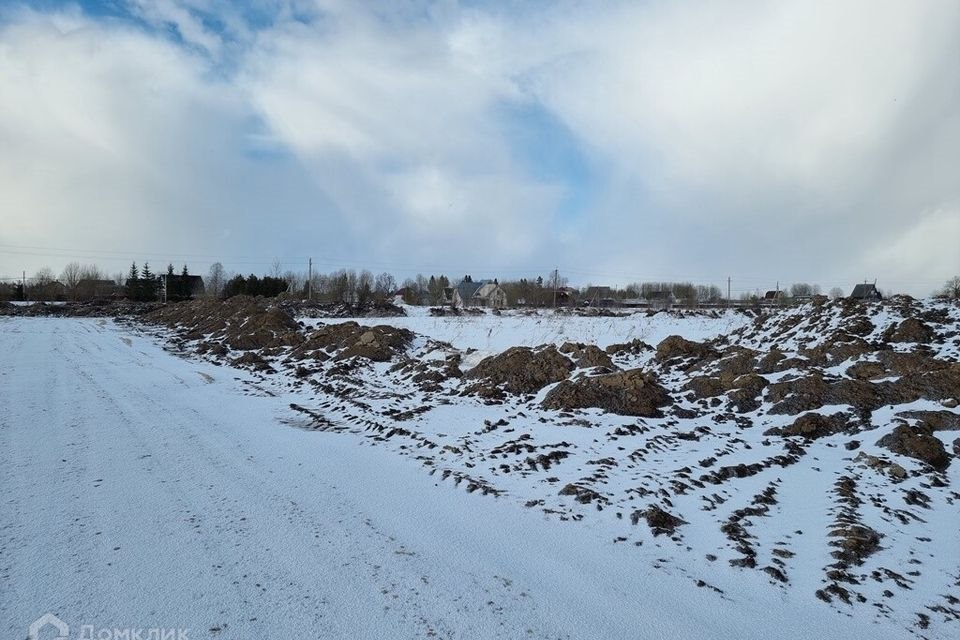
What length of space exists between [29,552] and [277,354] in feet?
46.5

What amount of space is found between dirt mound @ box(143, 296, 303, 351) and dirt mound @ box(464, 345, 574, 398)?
9.09 m

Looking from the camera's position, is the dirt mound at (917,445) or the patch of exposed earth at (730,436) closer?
the patch of exposed earth at (730,436)

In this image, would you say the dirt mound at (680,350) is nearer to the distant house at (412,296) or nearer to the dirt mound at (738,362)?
the dirt mound at (738,362)

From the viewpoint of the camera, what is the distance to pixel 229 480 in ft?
19.2

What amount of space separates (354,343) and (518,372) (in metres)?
6.72

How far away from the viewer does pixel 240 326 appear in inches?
911

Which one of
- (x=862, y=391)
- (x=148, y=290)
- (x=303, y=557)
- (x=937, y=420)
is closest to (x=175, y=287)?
(x=148, y=290)

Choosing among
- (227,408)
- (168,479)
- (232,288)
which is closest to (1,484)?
(168,479)

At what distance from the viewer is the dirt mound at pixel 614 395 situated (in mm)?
9578

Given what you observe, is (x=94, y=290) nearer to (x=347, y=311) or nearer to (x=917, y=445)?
(x=347, y=311)

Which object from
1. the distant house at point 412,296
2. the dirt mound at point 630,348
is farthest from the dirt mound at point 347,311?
the distant house at point 412,296

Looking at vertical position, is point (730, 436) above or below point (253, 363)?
below

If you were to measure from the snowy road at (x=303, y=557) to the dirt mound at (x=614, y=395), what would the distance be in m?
4.18

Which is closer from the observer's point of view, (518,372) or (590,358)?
(518,372)
